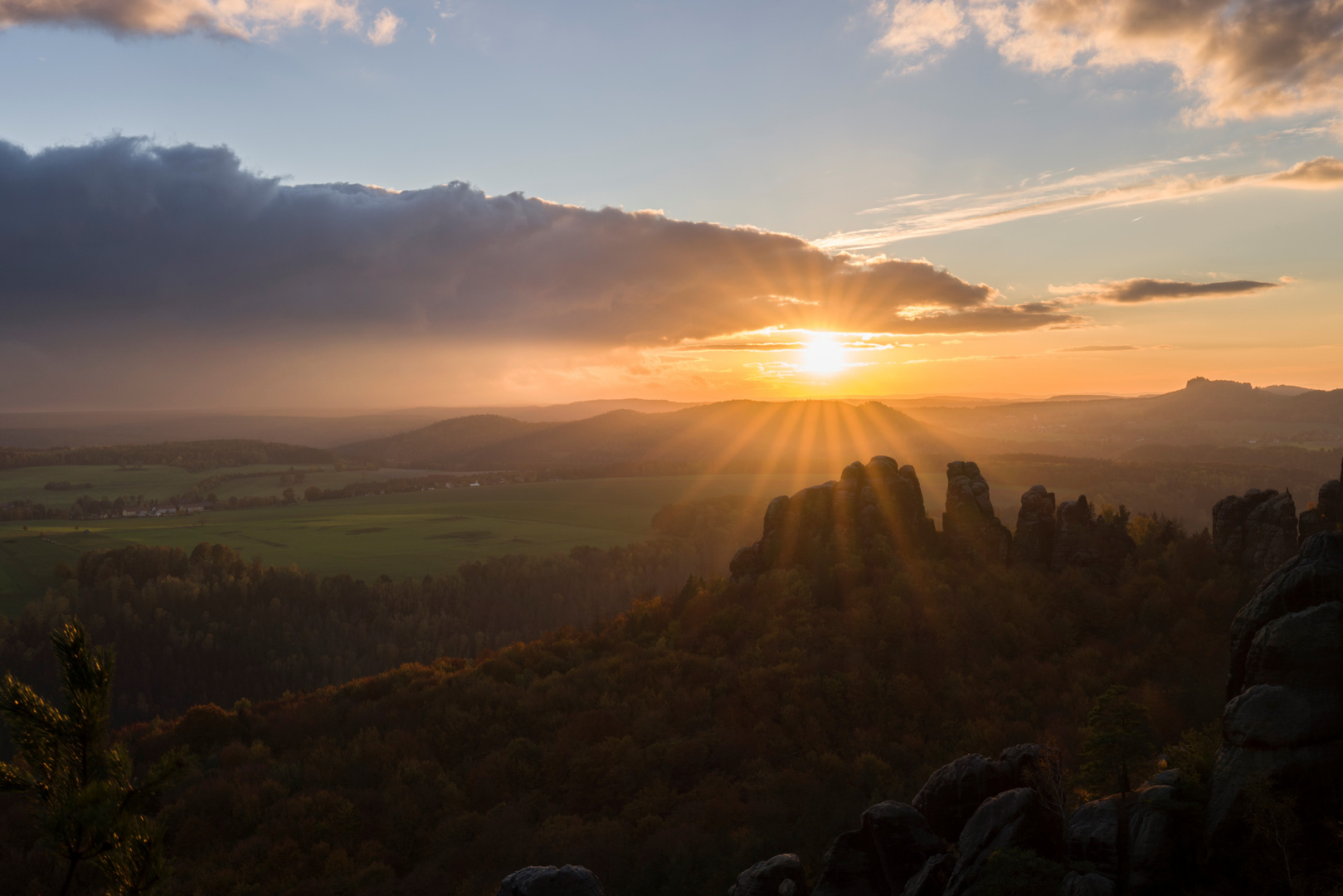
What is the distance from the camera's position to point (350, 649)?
4774 inches

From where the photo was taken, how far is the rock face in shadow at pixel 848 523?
82.7 metres

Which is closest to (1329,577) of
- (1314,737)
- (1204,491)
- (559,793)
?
(1314,737)

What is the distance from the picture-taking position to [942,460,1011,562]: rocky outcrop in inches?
3145

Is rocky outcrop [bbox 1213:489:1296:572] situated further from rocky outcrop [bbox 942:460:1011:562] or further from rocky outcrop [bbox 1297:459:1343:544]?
rocky outcrop [bbox 942:460:1011:562]

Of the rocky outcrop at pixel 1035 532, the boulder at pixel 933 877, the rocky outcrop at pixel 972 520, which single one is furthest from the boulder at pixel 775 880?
the rocky outcrop at pixel 972 520

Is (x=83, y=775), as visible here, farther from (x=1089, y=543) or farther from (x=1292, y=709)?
(x=1089, y=543)

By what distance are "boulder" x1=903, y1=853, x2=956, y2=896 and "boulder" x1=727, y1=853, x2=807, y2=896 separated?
5.14 m

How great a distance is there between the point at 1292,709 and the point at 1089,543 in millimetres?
53853

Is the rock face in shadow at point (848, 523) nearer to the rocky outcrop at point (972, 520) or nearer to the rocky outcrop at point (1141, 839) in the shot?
the rocky outcrop at point (972, 520)

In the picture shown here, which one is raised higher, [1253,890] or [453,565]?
[1253,890]

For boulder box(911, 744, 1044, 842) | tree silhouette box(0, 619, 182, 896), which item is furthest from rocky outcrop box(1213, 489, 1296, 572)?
tree silhouette box(0, 619, 182, 896)

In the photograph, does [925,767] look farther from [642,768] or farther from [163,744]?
[163,744]

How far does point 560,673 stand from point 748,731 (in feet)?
77.9

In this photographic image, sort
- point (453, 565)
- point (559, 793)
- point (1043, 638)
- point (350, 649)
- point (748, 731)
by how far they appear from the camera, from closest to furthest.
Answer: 1. point (559, 793)
2. point (748, 731)
3. point (1043, 638)
4. point (350, 649)
5. point (453, 565)
